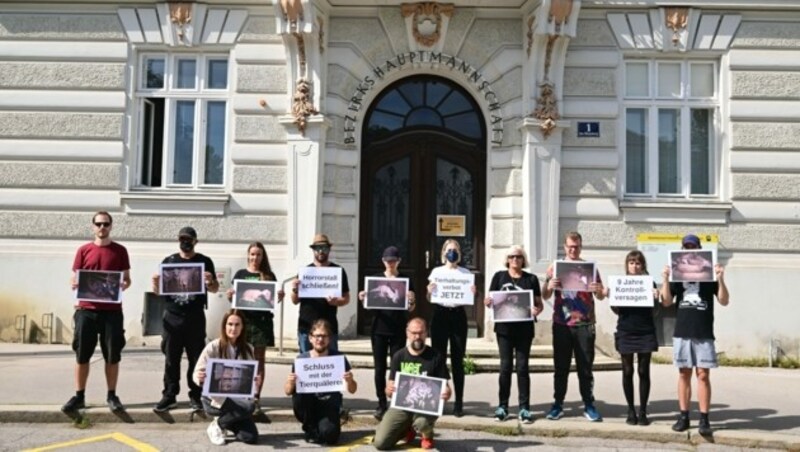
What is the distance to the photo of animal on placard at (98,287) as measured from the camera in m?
7.23

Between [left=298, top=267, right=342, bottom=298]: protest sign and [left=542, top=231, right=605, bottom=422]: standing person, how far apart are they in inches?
86.5

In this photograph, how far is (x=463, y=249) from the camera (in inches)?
460

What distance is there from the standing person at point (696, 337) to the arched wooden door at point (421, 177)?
15.8 feet

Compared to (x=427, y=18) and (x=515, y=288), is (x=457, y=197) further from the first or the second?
(x=515, y=288)

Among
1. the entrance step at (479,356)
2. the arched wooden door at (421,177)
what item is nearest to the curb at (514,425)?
the entrance step at (479,356)

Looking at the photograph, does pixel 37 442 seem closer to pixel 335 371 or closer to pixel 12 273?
pixel 335 371

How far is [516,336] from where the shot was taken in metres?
7.39

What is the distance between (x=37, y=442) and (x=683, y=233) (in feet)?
30.7

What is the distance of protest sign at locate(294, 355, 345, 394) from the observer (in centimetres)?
653

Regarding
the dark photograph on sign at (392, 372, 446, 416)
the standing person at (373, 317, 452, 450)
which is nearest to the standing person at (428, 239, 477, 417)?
the standing person at (373, 317, 452, 450)

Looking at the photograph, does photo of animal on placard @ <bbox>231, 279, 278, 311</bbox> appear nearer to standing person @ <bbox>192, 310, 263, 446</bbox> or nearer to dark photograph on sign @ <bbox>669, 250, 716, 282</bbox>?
standing person @ <bbox>192, 310, 263, 446</bbox>

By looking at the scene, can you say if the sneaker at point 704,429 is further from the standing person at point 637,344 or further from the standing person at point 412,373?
the standing person at point 412,373

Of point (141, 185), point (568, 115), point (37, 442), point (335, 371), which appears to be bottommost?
point (37, 442)

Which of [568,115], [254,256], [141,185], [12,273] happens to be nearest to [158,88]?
[141,185]
